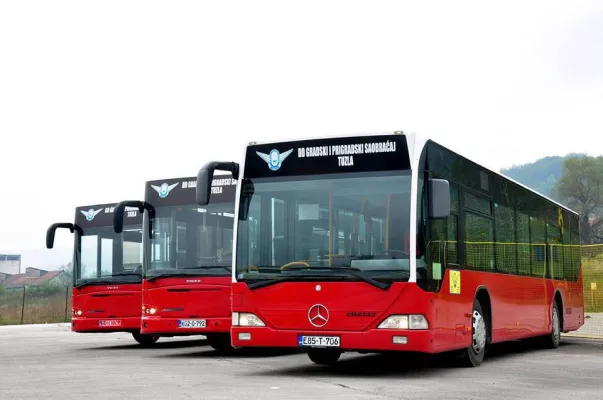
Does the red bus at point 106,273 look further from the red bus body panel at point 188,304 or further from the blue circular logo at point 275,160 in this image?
the blue circular logo at point 275,160

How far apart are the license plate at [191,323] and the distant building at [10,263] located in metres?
164

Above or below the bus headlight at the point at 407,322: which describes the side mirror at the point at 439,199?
above

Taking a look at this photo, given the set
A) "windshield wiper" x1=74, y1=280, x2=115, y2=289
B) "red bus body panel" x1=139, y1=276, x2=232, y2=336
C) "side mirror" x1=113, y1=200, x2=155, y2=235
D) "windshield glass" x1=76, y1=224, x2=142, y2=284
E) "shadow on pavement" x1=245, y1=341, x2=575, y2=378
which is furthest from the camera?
"windshield wiper" x1=74, y1=280, x2=115, y2=289

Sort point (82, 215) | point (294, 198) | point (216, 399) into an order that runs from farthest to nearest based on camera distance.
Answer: point (82, 215) < point (294, 198) < point (216, 399)

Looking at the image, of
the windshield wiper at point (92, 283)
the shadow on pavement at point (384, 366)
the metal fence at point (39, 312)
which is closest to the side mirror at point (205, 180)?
the shadow on pavement at point (384, 366)

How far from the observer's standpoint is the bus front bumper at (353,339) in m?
11.6

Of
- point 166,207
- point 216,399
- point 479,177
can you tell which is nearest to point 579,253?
point 479,177

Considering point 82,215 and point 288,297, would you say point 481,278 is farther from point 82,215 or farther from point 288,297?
point 82,215

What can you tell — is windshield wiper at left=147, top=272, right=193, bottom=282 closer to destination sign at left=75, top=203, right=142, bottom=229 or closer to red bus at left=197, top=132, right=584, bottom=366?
destination sign at left=75, top=203, right=142, bottom=229

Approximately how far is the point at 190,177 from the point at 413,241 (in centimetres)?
674

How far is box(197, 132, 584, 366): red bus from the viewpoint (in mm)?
11766

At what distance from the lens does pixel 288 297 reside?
1225 cm

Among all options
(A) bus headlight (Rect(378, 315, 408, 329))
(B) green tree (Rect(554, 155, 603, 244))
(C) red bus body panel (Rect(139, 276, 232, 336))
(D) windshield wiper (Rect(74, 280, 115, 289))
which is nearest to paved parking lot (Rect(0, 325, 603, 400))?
(C) red bus body panel (Rect(139, 276, 232, 336))

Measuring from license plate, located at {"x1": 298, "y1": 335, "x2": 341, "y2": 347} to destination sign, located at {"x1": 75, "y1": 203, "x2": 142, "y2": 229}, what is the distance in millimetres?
8491
